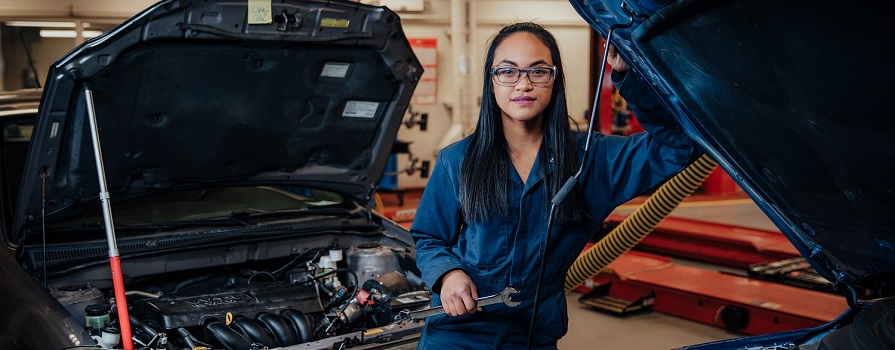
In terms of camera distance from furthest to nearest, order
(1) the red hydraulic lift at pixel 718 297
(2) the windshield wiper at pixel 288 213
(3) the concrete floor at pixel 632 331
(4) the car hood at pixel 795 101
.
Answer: (3) the concrete floor at pixel 632 331 < (1) the red hydraulic lift at pixel 718 297 < (2) the windshield wiper at pixel 288 213 < (4) the car hood at pixel 795 101

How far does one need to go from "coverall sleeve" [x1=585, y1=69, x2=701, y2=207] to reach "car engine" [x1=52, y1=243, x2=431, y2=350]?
123cm

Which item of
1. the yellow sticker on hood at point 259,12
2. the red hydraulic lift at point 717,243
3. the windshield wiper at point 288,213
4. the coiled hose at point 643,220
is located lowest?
the red hydraulic lift at point 717,243

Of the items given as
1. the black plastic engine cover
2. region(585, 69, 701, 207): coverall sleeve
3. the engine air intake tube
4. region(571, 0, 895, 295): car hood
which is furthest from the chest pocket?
the black plastic engine cover

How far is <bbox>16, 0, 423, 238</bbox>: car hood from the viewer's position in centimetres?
279

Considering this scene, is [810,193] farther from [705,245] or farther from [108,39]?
[705,245]

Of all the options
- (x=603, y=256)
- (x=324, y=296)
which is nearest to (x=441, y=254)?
(x=324, y=296)

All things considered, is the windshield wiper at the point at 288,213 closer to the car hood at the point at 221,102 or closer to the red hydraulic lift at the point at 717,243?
the car hood at the point at 221,102

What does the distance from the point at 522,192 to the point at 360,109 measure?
5.57ft

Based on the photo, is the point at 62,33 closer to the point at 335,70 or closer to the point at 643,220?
the point at 335,70

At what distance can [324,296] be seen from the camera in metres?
3.52

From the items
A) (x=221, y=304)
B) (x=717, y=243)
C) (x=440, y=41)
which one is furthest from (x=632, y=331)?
(x=440, y=41)

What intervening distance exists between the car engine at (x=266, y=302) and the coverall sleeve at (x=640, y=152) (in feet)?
4.03

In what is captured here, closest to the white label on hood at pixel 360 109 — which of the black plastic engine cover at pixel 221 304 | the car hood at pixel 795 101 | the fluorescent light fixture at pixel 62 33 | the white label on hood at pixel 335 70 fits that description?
the white label on hood at pixel 335 70

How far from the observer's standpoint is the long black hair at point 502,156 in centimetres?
190
